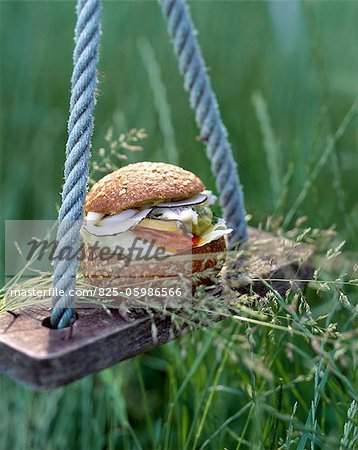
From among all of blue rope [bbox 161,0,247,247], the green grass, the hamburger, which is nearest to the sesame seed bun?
the hamburger

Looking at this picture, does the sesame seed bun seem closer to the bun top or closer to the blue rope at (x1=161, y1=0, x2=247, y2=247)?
the bun top

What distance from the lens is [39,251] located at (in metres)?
0.89

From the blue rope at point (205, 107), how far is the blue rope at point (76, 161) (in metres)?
0.17

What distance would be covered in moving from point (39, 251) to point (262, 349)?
0.36 meters

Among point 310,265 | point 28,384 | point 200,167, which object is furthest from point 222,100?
point 28,384

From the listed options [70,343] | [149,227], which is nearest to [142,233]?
[149,227]

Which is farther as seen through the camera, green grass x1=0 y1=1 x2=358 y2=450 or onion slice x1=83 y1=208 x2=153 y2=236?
green grass x1=0 y1=1 x2=358 y2=450

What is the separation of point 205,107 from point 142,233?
24cm

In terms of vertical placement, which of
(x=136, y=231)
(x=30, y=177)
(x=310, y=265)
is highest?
(x=136, y=231)

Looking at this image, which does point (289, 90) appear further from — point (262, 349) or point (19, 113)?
point (262, 349)

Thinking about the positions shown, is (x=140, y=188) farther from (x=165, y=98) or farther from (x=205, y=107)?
(x=165, y=98)

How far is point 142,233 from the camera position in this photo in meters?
0.80

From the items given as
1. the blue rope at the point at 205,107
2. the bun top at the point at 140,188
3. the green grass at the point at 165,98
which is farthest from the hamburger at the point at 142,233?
the green grass at the point at 165,98

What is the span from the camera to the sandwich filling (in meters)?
0.80
